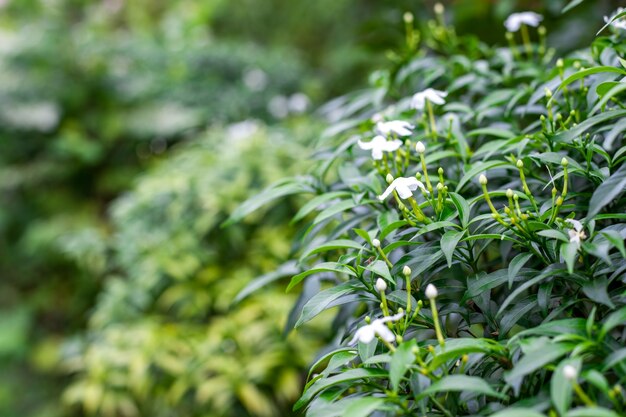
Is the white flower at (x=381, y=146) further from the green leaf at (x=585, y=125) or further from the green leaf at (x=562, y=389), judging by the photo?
the green leaf at (x=562, y=389)

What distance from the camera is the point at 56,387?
2.92 meters

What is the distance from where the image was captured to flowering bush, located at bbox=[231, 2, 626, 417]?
0.66m

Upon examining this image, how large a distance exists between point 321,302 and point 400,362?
0.60ft

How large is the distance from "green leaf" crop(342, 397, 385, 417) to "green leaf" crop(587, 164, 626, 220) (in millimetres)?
319

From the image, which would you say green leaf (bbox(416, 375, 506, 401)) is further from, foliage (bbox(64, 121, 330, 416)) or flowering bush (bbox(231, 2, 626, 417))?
foliage (bbox(64, 121, 330, 416))

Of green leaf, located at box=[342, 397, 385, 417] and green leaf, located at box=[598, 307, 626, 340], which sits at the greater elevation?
green leaf, located at box=[342, 397, 385, 417]

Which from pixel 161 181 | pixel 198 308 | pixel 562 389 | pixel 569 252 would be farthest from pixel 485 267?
pixel 161 181

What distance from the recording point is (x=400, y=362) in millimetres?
656

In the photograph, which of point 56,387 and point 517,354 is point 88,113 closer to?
point 56,387

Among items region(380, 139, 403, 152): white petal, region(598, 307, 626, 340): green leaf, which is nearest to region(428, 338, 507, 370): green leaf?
region(598, 307, 626, 340): green leaf

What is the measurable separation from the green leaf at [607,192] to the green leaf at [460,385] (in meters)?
0.24

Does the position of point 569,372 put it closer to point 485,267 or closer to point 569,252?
point 569,252

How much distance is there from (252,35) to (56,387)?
2.78 m

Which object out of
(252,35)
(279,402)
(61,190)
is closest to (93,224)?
(61,190)
